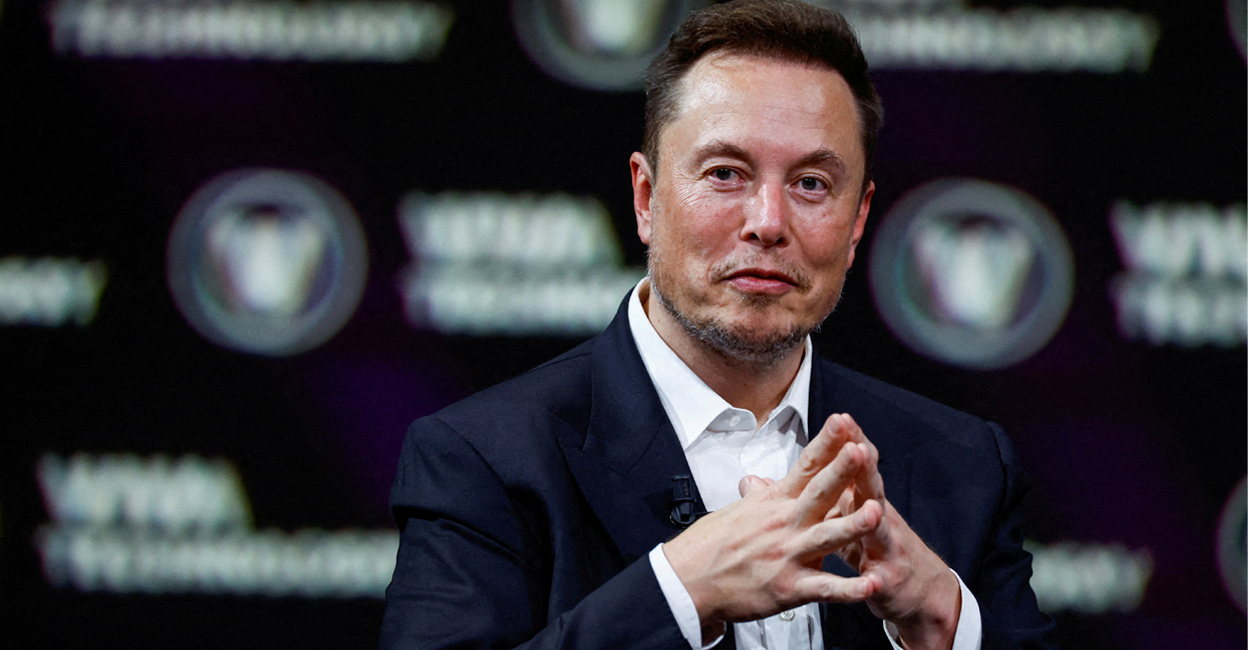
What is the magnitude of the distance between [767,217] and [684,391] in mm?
314

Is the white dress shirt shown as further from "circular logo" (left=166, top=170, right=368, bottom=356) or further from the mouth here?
"circular logo" (left=166, top=170, right=368, bottom=356)

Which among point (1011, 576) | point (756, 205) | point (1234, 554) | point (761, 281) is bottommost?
point (1234, 554)

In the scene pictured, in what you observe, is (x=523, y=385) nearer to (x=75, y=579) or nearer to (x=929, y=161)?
(x=929, y=161)

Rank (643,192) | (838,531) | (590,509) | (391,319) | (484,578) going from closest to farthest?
1. (838,531)
2. (484,578)
3. (590,509)
4. (643,192)
5. (391,319)

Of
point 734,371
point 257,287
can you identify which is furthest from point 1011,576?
point 257,287

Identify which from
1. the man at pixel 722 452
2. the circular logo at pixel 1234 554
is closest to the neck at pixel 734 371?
the man at pixel 722 452

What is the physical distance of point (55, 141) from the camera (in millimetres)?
2258

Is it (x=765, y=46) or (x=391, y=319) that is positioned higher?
(x=765, y=46)

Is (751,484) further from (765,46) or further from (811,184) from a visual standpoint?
(765,46)

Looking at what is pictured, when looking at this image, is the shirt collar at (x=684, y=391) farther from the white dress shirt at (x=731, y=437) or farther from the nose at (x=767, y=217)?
the nose at (x=767, y=217)

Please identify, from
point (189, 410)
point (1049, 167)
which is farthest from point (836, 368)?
point (189, 410)

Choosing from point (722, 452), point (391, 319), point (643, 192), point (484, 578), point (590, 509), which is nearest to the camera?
point (484, 578)

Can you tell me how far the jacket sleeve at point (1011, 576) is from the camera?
5.23ft

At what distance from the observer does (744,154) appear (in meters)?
1.58
